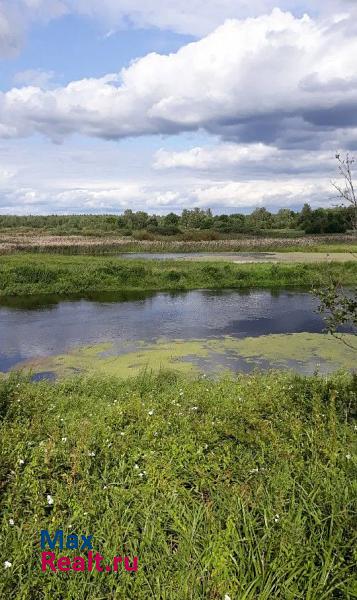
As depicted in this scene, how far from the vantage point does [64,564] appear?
2.88 meters

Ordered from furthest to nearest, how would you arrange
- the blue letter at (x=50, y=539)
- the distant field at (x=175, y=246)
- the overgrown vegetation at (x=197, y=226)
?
the overgrown vegetation at (x=197, y=226) < the distant field at (x=175, y=246) < the blue letter at (x=50, y=539)

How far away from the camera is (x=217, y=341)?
40.7 feet

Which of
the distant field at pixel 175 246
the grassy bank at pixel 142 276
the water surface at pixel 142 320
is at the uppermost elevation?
the distant field at pixel 175 246

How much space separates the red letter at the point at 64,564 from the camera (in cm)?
286

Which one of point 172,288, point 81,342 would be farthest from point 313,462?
point 172,288

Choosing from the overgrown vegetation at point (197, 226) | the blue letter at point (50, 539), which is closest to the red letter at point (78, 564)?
the blue letter at point (50, 539)

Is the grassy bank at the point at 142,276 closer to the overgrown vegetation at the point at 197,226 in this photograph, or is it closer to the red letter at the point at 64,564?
the overgrown vegetation at the point at 197,226

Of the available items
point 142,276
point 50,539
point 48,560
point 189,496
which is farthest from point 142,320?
point 48,560

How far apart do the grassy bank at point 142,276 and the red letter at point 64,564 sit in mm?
18876

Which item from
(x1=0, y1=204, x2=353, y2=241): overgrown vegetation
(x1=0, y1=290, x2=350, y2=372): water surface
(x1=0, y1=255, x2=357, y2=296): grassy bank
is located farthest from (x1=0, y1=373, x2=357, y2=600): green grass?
(x1=0, y1=204, x2=353, y2=241): overgrown vegetation

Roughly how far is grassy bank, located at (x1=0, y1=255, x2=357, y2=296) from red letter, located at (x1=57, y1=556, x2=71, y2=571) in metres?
18.9

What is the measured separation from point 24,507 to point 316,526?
6.80 feet

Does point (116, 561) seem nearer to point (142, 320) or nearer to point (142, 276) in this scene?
point (142, 320)

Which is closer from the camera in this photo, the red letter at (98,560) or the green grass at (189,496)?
the green grass at (189,496)
